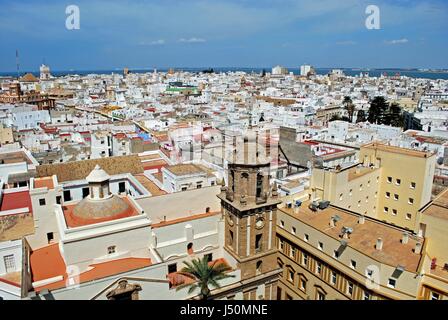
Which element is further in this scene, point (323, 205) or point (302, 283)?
point (323, 205)

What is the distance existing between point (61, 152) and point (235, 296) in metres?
16.6

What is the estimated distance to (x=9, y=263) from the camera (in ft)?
39.0

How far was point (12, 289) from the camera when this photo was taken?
1078 cm

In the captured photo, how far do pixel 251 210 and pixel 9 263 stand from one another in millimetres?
8400

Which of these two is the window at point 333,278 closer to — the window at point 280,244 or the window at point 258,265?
the window at point 258,265

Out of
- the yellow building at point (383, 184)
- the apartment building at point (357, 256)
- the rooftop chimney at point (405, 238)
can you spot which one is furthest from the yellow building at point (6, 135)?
the rooftop chimney at point (405, 238)

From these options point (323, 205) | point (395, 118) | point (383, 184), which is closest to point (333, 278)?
point (323, 205)

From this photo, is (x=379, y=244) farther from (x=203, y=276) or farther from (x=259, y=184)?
(x=203, y=276)

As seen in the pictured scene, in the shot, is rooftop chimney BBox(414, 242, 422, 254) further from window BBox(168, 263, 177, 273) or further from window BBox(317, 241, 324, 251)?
window BBox(168, 263, 177, 273)

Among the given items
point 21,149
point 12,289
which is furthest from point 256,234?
point 21,149

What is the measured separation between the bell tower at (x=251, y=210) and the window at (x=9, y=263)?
7.56 meters

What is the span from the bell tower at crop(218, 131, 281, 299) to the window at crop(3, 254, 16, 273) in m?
7.56

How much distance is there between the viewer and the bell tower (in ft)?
43.5

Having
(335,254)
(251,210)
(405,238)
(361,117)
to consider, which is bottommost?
(335,254)
